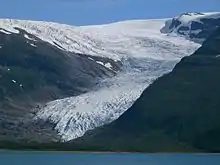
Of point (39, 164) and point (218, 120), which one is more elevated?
point (218, 120)

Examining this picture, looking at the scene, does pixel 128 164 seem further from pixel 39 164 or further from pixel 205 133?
pixel 205 133

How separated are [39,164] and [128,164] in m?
14.4

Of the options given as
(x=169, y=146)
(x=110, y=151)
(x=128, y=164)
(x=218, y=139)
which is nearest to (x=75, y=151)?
(x=110, y=151)

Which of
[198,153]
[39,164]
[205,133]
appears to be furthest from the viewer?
[205,133]

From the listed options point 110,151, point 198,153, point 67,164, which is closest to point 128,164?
point 67,164

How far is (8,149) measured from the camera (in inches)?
7648

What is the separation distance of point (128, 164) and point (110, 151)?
3132 inches

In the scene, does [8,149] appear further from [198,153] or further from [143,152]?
[198,153]

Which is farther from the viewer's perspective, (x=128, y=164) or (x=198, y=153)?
(x=198, y=153)

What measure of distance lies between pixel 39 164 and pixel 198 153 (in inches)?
3069

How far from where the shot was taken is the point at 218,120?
195 m

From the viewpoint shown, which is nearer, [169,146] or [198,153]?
[198,153]

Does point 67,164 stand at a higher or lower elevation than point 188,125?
lower

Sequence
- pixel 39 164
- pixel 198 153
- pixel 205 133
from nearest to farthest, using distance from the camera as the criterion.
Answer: pixel 39 164, pixel 198 153, pixel 205 133
